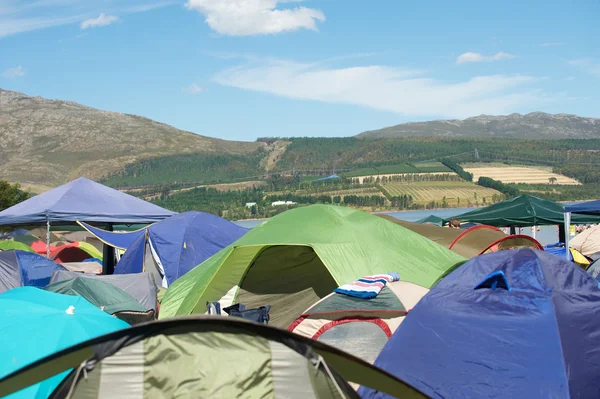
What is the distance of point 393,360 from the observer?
493 cm

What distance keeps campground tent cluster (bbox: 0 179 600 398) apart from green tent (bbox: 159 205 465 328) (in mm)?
21

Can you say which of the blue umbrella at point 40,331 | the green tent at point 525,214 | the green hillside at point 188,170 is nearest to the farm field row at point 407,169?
the green hillside at point 188,170

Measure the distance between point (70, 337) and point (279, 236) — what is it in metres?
3.95

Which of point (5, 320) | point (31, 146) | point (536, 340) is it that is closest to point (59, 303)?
point (5, 320)

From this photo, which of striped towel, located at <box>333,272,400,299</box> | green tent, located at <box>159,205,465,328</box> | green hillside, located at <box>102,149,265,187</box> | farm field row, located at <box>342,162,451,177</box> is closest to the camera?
striped towel, located at <box>333,272,400,299</box>

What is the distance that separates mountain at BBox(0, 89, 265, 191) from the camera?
139000 mm

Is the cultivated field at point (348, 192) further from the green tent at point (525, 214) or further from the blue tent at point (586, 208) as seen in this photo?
the blue tent at point (586, 208)

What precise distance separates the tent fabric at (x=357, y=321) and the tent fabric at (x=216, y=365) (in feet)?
10.0

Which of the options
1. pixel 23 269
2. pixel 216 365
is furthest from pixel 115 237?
pixel 216 365

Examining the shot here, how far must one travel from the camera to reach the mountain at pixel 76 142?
139 meters

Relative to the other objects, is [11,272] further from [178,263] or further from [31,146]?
[31,146]

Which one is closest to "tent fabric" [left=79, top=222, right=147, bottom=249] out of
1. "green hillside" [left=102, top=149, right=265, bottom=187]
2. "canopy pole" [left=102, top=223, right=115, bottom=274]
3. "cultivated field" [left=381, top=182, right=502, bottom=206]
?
"canopy pole" [left=102, top=223, right=115, bottom=274]

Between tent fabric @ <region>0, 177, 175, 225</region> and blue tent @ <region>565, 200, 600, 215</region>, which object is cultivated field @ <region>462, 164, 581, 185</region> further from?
tent fabric @ <region>0, 177, 175, 225</region>

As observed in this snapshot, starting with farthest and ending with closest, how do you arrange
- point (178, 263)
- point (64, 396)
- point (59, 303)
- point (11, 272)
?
1. point (178, 263)
2. point (11, 272)
3. point (59, 303)
4. point (64, 396)
